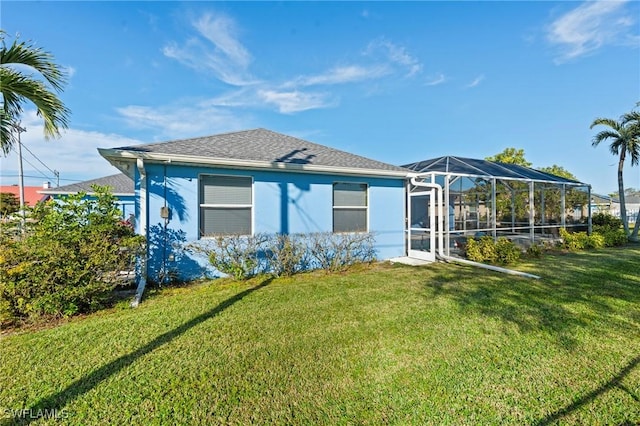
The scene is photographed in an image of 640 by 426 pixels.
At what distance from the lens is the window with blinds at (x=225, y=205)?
263 inches

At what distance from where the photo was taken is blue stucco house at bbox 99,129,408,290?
617 cm

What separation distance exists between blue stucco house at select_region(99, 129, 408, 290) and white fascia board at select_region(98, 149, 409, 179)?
0.07 feet

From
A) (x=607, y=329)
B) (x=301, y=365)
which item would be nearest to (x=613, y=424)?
(x=607, y=329)

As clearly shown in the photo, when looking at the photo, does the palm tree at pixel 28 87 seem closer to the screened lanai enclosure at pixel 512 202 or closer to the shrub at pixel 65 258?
the shrub at pixel 65 258

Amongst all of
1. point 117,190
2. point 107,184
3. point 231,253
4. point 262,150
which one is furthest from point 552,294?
point 107,184

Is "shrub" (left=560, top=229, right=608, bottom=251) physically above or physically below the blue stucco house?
below

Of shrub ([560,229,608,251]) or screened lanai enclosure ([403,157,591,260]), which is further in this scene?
screened lanai enclosure ([403,157,591,260])

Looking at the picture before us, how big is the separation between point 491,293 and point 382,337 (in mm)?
3200

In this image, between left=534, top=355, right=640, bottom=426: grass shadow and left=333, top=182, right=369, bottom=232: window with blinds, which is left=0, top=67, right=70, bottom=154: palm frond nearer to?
left=333, top=182, right=369, bottom=232: window with blinds

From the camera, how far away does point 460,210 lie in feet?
51.5

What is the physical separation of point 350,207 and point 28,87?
731 cm

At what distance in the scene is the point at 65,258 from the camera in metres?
4.22

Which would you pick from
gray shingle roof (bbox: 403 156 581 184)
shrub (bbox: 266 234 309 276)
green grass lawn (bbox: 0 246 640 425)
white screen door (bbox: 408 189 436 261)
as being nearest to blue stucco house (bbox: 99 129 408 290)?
shrub (bbox: 266 234 309 276)

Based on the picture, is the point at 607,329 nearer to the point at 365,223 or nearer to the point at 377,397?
the point at 377,397
